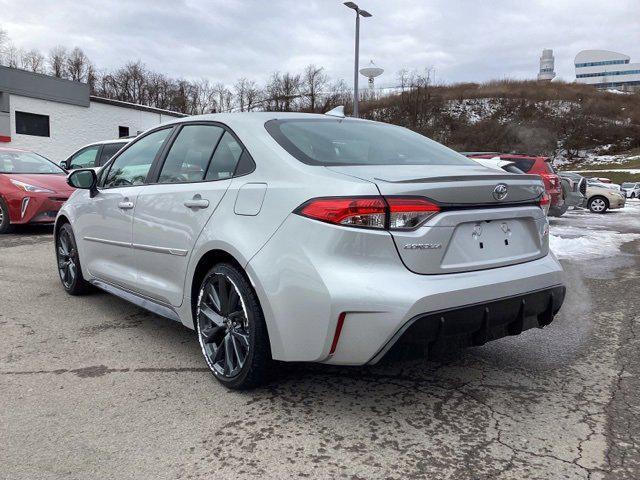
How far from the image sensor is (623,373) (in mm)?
3262

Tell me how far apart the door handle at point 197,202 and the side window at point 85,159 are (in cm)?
857

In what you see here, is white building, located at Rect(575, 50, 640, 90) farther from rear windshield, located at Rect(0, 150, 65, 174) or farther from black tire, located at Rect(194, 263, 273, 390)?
black tire, located at Rect(194, 263, 273, 390)

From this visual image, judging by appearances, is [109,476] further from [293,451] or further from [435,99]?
[435,99]

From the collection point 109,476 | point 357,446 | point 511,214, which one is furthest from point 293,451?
point 511,214

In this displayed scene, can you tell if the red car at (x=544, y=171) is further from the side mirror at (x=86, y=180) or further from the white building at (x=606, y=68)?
the white building at (x=606, y=68)

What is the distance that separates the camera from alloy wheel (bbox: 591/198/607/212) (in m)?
20.2

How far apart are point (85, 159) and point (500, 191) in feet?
33.5

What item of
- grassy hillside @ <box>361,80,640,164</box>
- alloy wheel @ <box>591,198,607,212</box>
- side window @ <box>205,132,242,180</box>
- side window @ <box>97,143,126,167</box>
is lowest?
alloy wheel @ <box>591,198,607,212</box>

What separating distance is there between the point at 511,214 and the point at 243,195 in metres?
1.38

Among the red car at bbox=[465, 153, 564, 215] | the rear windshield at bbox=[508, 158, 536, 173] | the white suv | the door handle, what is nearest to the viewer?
the door handle

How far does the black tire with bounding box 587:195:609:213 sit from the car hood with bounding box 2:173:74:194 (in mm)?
18422

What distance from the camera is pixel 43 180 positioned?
8.70m

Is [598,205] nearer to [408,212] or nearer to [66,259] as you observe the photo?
[66,259]

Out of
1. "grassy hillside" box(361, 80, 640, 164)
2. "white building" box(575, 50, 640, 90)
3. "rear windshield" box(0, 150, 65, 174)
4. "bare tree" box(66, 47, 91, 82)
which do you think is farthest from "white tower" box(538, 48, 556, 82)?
"rear windshield" box(0, 150, 65, 174)
